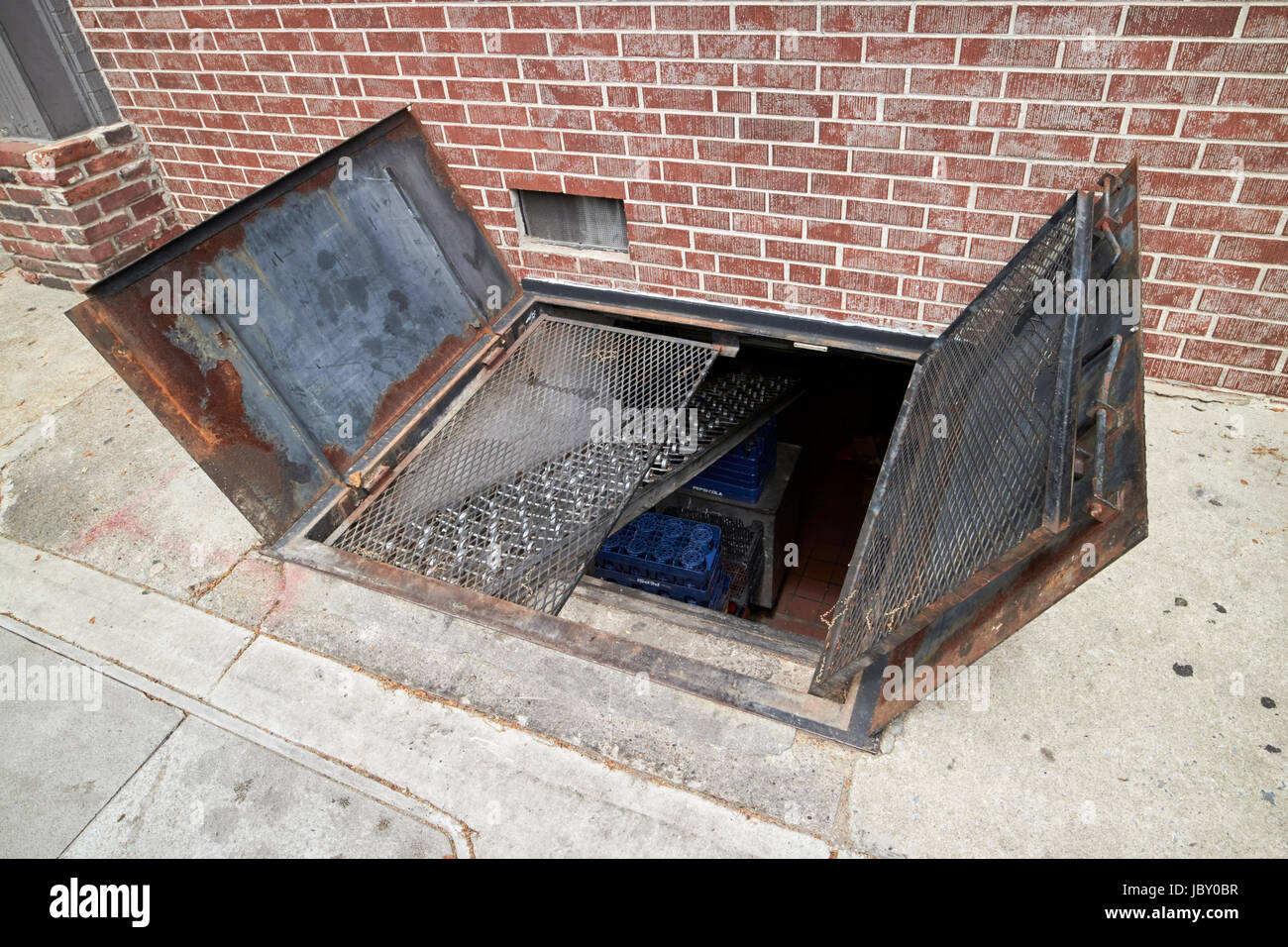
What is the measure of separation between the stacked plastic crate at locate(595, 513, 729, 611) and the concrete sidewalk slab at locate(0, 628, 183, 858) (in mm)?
2519

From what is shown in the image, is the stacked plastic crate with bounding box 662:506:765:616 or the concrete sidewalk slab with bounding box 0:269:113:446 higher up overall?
the concrete sidewalk slab with bounding box 0:269:113:446

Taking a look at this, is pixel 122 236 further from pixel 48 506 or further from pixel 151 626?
pixel 151 626

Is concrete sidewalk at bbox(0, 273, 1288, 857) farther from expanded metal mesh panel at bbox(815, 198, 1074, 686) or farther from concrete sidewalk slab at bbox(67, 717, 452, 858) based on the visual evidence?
expanded metal mesh panel at bbox(815, 198, 1074, 686)

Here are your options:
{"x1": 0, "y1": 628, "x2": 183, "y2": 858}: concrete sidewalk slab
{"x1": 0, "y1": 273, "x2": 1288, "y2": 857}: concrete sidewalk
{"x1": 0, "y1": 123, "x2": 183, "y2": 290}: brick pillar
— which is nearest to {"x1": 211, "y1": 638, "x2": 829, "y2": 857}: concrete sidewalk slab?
{"x1": 0, "y1": 273, "x2": 1288, "y2": 857}: concrete sidewalk

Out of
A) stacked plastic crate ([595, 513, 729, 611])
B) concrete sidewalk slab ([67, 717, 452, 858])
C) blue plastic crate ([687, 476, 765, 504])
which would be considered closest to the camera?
concrete sidewalk slab ([67, 717, 452, 858])

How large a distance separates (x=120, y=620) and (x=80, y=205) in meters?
3.17

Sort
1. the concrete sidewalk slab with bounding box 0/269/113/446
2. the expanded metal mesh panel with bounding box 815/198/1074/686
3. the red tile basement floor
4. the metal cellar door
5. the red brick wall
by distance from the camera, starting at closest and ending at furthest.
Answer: the metal cellar door < the expanded metal mesh panel with bounding box 815/198/1074/686 < the red brick wall < the concrete sidewalk slab with bounding box 0/269/113/446 < the red tile basement floor

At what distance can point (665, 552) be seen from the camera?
4.66 m

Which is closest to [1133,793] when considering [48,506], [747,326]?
[747,326]

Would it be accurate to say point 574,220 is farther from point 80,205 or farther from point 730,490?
point 80,205

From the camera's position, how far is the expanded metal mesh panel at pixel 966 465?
2.04 m

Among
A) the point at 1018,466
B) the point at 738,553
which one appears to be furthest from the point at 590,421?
the point at 1018,466

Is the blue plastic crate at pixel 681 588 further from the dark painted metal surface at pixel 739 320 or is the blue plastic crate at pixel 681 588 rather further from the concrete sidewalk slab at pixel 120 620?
the concrete sidewalk slab at pixel 120 620

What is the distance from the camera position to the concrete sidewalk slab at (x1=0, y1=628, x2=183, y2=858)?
2.44 m
